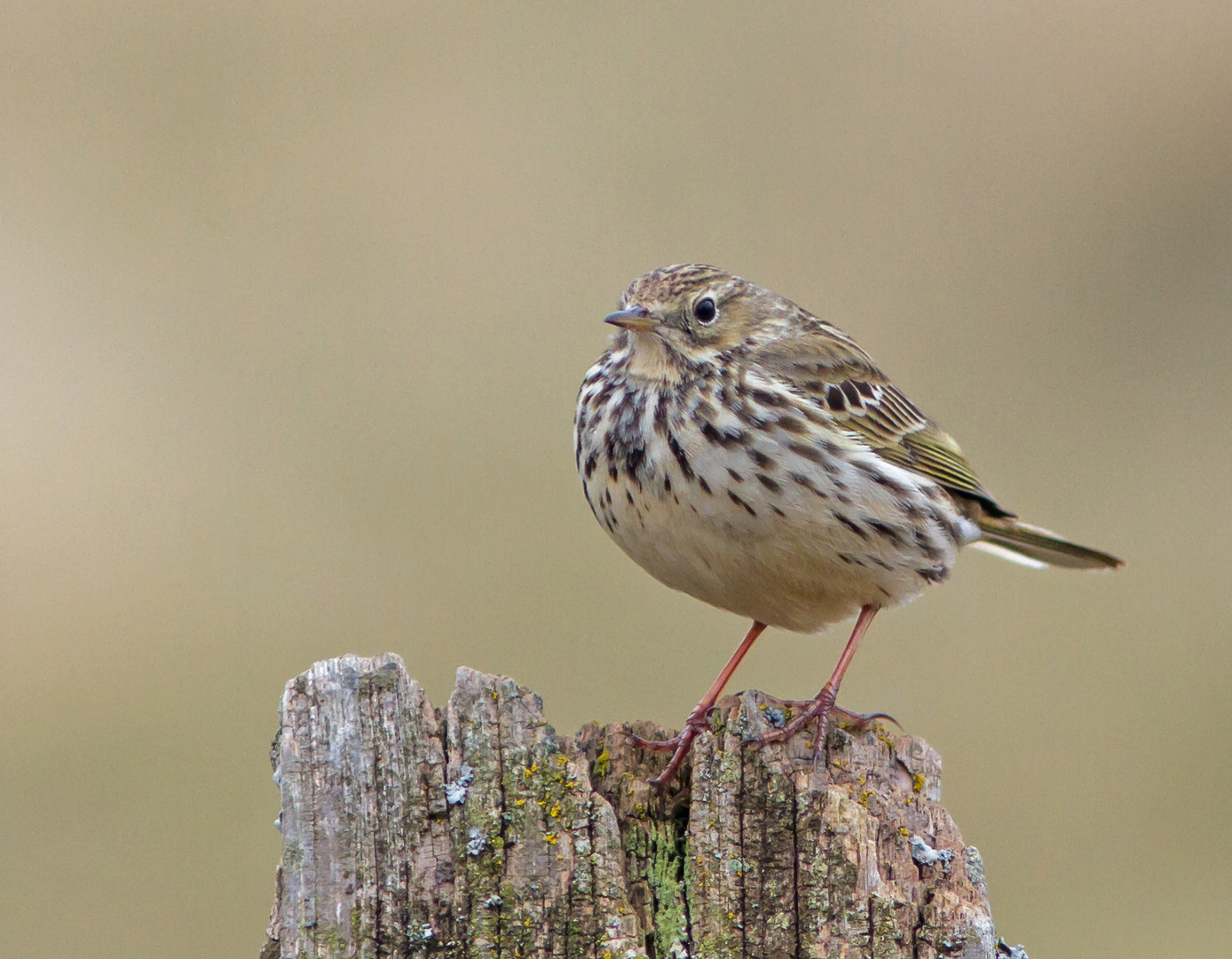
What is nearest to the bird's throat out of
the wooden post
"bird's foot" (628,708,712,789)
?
"bird's foot" (628,708,712,789)

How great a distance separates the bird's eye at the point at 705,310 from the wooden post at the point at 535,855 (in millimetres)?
2402

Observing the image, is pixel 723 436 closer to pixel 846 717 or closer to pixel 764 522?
pixel 764 522

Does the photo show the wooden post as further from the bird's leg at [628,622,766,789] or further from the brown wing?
the brown wing

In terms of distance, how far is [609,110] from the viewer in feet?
47.3

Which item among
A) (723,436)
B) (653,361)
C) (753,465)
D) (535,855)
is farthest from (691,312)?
(535,855)

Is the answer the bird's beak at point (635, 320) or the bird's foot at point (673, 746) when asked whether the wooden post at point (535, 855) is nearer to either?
the bird's foot at point (673, 746)

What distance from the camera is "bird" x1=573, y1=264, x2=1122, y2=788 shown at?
20.7ft

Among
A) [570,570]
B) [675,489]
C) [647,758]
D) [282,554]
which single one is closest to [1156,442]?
[570,570]

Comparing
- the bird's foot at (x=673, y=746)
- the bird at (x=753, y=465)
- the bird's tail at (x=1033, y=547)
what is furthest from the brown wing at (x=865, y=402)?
the bird's foot at (x=673, y=746)

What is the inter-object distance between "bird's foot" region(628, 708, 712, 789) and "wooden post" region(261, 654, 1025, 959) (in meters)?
0.43

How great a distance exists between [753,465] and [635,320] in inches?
30.8

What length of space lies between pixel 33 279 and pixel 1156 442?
8.69 m

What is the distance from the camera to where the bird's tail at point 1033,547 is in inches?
316

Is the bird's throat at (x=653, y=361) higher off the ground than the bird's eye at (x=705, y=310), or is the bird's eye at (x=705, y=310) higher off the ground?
the bird's eye at (x=705, y=310)
